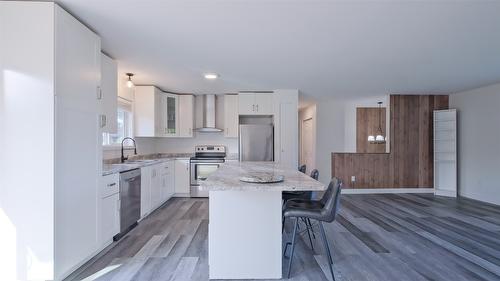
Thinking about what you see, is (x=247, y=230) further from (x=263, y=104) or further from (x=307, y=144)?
(x=307, y=144)

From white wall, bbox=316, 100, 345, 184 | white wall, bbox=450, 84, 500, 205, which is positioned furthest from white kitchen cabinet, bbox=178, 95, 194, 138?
white wall, bbox=450, 84, 500, 205

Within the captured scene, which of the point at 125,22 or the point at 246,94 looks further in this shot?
the point at 246,94

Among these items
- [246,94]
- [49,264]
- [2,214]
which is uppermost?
[246,94]

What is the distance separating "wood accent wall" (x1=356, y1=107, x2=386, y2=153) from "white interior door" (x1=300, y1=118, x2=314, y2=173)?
168cm

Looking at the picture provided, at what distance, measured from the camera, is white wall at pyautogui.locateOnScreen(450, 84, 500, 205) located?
5.10 meters

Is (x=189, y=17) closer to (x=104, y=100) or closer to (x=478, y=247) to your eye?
(x=104, y=100)

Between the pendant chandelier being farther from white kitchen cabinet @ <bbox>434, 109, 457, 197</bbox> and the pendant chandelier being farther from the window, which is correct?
the window

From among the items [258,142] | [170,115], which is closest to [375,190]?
[258,142]

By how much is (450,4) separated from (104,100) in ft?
11.6

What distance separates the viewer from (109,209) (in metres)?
2.98

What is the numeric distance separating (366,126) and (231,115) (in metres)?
5.06

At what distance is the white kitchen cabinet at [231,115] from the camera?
5977 mm

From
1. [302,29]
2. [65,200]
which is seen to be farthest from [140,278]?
[302,29]

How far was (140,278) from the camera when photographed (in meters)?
2.35
